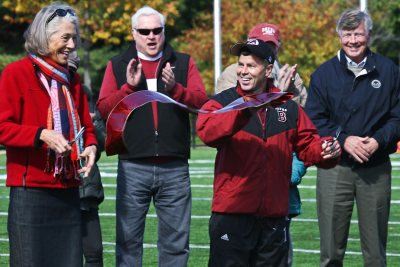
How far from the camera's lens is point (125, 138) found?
8430mm

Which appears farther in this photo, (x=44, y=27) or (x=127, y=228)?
(x=127, y=228)

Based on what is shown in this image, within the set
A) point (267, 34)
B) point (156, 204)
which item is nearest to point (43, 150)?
point (156, 204)

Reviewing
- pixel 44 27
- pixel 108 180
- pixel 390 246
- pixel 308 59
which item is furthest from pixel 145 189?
pixel 308 59

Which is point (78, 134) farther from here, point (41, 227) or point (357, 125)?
point (357, 125)

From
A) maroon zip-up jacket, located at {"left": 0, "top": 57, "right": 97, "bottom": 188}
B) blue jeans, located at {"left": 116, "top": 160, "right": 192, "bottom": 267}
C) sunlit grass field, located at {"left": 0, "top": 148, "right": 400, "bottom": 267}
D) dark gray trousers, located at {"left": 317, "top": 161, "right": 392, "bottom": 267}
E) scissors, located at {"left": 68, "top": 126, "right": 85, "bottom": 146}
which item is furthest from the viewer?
sunlit grass field, located at {"left": 0, "top": 148, "right": 400, "bottom": 267}

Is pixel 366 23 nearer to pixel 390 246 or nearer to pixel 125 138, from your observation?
pixel 125 138

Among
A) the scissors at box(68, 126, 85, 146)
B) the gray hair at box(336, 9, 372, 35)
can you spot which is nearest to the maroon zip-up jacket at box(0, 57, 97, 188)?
the scissors at box(68, 126, 85, 146)

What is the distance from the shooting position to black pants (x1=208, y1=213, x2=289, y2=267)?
285 inches

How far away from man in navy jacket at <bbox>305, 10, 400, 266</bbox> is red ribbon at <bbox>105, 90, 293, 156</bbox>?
5.21 feet

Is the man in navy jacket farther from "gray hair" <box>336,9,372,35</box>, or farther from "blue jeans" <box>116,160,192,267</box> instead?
"blue jeans" <box>116,160,192,267</box>

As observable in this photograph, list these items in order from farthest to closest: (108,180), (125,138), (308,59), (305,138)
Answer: (308,59), (108,180), (125,138), (305,138)

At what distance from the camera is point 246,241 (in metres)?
7.24

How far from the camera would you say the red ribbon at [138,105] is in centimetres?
691

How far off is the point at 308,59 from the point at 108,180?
2312 centimetres
